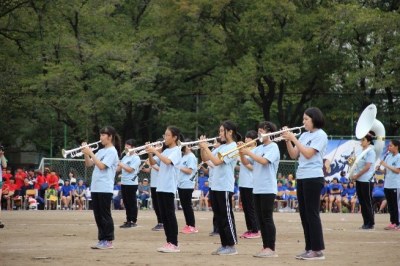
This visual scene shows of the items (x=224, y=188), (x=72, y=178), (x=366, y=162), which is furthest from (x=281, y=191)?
(x=224, y=188)

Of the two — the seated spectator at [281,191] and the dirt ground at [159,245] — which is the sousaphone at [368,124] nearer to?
the dirt ground at [159,245]

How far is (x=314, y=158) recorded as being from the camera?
14.2 meters

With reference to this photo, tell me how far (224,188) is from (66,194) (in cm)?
2184

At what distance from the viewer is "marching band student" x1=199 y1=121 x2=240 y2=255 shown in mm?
15359

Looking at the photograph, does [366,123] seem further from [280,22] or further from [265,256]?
[280,22]

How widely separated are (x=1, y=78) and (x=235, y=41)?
38.4 feet

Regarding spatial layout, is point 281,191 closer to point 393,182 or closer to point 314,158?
point 393,182

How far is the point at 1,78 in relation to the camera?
144 ft

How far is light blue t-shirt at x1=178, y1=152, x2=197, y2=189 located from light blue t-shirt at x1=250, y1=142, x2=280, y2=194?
5.48 m

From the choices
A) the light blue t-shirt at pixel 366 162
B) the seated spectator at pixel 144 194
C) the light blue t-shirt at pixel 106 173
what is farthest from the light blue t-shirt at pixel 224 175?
the seated spectator at pixel 144 194

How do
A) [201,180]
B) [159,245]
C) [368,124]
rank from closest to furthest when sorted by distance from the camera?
[159,245] < [368,124] < [201,180]

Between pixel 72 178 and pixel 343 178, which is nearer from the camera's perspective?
pixel 343 178

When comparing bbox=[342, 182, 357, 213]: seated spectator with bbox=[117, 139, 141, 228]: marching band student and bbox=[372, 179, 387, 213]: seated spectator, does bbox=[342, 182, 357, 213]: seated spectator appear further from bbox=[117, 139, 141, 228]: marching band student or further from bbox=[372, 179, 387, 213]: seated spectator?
bbox=[117, 139, 141, 228]: marching band student

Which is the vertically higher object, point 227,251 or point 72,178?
point 72,178
